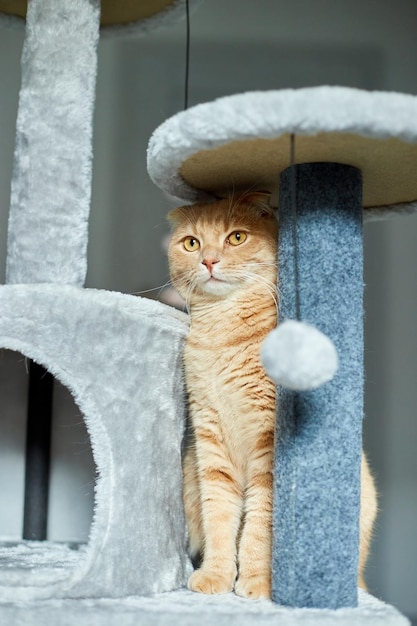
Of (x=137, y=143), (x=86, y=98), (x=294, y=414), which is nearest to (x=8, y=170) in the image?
(x=137, y=143)

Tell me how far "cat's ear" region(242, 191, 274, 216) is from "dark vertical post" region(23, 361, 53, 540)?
2.47ft

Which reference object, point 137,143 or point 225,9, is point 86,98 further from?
point 225,9

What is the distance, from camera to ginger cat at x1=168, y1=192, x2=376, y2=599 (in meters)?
1.30

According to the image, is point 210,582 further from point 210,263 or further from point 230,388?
point 210,263

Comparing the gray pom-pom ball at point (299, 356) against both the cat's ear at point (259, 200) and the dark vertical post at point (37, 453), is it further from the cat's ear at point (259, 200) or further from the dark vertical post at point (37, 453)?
the dark vertical post at point (37, 453)

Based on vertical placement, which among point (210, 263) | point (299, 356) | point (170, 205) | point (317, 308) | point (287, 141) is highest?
point (170, 205)

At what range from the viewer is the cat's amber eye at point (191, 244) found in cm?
147

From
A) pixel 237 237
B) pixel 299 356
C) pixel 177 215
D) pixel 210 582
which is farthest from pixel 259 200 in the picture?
pixel 210 582

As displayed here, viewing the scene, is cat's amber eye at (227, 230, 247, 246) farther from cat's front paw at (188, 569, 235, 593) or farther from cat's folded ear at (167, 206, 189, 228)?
cat's front paw at (188, 569, 235, 593)

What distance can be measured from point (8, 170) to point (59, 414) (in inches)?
27.6

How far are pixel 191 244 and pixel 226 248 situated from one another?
0.09 m

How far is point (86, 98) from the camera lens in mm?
1325

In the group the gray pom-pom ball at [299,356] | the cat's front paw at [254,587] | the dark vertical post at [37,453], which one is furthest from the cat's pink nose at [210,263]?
the dark vertical post at [37,453]

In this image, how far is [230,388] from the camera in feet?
4.42
